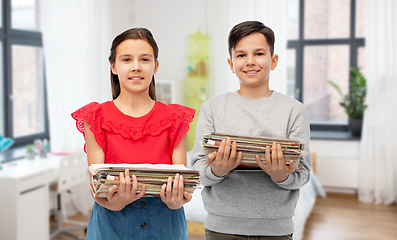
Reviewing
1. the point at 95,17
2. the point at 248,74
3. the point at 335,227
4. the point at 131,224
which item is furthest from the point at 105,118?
the point at 95,17

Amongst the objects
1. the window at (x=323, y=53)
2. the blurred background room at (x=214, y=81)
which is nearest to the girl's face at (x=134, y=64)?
the blurred background room at (x=214, y=81)

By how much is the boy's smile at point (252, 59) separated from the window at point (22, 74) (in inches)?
124

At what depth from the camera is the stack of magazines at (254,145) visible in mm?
999

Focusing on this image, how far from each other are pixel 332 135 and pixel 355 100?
1.58ft

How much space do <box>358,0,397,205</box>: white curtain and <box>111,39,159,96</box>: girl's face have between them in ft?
12.1

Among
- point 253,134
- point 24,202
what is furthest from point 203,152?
point 24,202

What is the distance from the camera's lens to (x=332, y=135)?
4609mm

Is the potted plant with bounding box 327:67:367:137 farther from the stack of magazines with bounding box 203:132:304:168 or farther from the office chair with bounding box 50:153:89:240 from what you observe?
the stack of magazines with bounding box 203:132:304:168

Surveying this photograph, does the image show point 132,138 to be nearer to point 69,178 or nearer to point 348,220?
point 69,178

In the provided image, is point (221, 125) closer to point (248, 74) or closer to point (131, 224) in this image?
point (248, 74)

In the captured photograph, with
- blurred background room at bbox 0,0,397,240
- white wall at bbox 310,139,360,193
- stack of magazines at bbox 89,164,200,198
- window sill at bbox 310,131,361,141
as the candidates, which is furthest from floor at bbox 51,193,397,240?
stack of magazines at bbox 89,164,200,198

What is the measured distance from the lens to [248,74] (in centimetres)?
117

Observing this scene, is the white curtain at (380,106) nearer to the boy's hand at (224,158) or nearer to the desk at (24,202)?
the desk at (24,202)

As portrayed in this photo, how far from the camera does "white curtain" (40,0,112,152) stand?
12.2 feet
